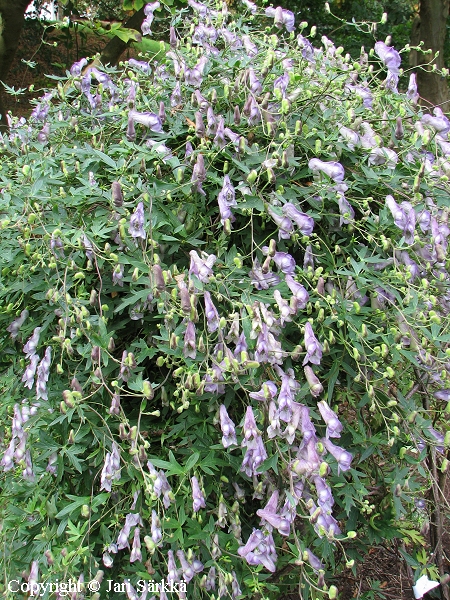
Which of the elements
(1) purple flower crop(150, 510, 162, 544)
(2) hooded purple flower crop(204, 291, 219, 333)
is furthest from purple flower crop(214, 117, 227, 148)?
(1) purple flower crop(150, 510, 162, 544)

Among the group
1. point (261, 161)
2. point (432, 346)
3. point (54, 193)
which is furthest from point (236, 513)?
point (54, 193)

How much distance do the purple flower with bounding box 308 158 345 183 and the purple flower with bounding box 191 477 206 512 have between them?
1.01 metres

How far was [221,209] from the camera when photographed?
1.77 m

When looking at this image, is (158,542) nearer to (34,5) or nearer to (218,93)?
(218,93)

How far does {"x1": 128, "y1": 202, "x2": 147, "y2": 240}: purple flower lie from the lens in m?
1.69

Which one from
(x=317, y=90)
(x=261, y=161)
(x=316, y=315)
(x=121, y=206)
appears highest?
(x=317, y=90)

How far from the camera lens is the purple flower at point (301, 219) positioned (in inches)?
70.1

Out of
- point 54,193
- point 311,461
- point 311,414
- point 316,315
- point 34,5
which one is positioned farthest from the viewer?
point 34,5

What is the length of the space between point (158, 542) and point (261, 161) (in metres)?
1.18

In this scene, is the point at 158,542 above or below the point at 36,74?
above

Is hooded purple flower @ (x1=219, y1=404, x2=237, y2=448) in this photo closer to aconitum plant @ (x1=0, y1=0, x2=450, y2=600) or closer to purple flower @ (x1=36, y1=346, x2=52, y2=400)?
aconitum plant @ (x1=0, y1=0, x2=450, y2=600)

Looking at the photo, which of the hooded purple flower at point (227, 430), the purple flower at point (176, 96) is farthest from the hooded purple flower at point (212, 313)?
the purple flower at point (176, 96)

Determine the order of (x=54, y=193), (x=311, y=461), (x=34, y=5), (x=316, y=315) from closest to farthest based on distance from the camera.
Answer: (x=311, y=461) → (x=316, y=315) → (x=54, y=193) → (x=34, y=5)

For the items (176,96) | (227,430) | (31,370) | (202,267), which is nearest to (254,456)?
(227,430)
